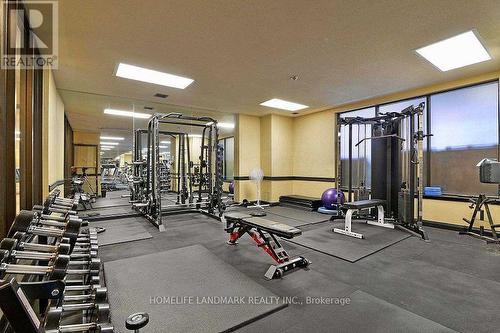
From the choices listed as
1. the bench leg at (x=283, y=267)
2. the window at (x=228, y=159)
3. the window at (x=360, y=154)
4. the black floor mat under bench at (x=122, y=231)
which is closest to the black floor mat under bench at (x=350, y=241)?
the bench leg at (x=283, y=267)

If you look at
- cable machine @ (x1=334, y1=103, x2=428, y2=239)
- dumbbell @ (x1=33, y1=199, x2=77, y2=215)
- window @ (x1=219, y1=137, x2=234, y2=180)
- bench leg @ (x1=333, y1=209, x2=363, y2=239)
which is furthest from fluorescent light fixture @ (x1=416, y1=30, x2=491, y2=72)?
window @ (x1=219, y1=137, x2=234, y2=180)

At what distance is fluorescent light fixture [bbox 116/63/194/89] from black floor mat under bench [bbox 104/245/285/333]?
2723mm

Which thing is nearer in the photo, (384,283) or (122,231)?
(384,283)

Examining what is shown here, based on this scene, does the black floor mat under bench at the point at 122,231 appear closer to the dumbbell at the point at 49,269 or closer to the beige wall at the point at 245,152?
the dumbbell at the point at 49,269

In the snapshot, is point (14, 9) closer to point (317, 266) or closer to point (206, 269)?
point (206, 269)

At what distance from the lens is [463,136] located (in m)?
4.30

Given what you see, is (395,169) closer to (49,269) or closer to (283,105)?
(283,105)

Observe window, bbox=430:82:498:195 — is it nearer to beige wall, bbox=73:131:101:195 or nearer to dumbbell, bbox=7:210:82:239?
dumbbell, bbox=7:210:82:239

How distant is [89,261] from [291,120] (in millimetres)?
6499

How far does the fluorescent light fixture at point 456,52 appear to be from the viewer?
290cm

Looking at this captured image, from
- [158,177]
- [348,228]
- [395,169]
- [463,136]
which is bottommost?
[348,228]

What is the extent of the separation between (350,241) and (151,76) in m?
4.10

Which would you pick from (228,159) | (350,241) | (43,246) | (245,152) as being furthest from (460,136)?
(228,159)

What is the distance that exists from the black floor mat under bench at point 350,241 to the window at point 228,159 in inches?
233
